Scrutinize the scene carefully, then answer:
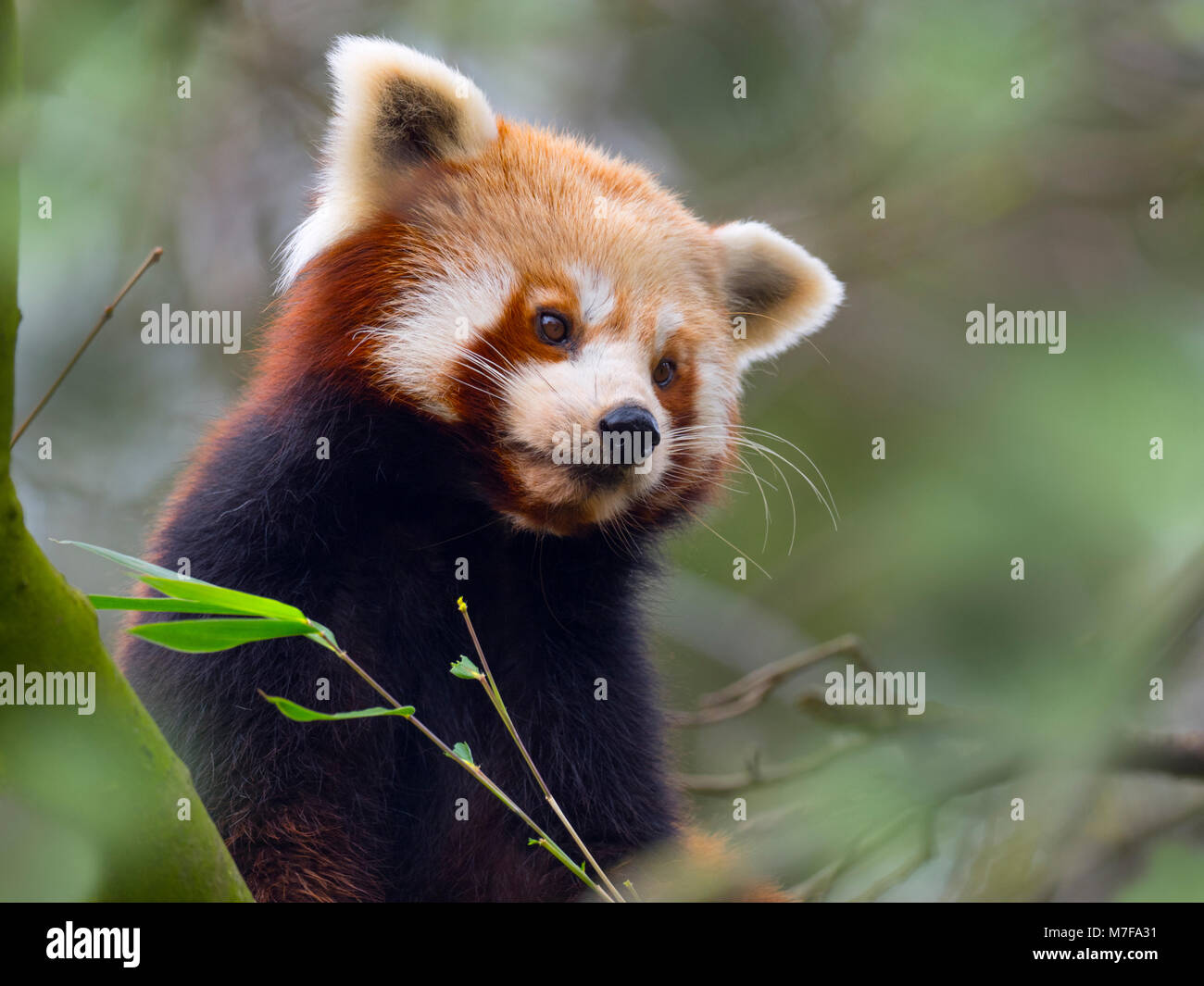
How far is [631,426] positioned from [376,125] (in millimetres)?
1052

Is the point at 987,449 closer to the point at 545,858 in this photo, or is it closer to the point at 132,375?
the point at 545,858

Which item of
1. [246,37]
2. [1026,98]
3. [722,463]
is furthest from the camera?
[246,37]

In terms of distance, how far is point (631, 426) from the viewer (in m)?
2.59

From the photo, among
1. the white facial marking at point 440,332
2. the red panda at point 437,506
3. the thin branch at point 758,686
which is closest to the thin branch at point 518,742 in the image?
the red panda at point 437,506

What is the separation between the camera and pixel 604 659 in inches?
121

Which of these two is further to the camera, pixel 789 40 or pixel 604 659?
pixel 789 40

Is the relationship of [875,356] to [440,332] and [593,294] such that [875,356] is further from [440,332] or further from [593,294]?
[440,332]

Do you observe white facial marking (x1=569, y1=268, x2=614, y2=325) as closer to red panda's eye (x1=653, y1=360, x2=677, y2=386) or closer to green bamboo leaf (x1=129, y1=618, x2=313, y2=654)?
red panda's eye (x1=653, y1=360, x2=677, y2=386)

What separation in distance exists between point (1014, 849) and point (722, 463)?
6.08 feet

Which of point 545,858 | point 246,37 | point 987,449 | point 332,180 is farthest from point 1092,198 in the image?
point 246,37

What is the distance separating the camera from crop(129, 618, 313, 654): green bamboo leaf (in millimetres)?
1812

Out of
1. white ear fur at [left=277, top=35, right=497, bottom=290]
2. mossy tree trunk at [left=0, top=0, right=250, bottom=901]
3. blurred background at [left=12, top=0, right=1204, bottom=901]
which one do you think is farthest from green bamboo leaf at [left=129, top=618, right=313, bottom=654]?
white ear fur at [left=277, top=35, right=497, bottom=290]

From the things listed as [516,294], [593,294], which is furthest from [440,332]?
[593,294]

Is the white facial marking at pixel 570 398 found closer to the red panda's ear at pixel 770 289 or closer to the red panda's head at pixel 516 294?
the red panda's head at pixel 516 294
